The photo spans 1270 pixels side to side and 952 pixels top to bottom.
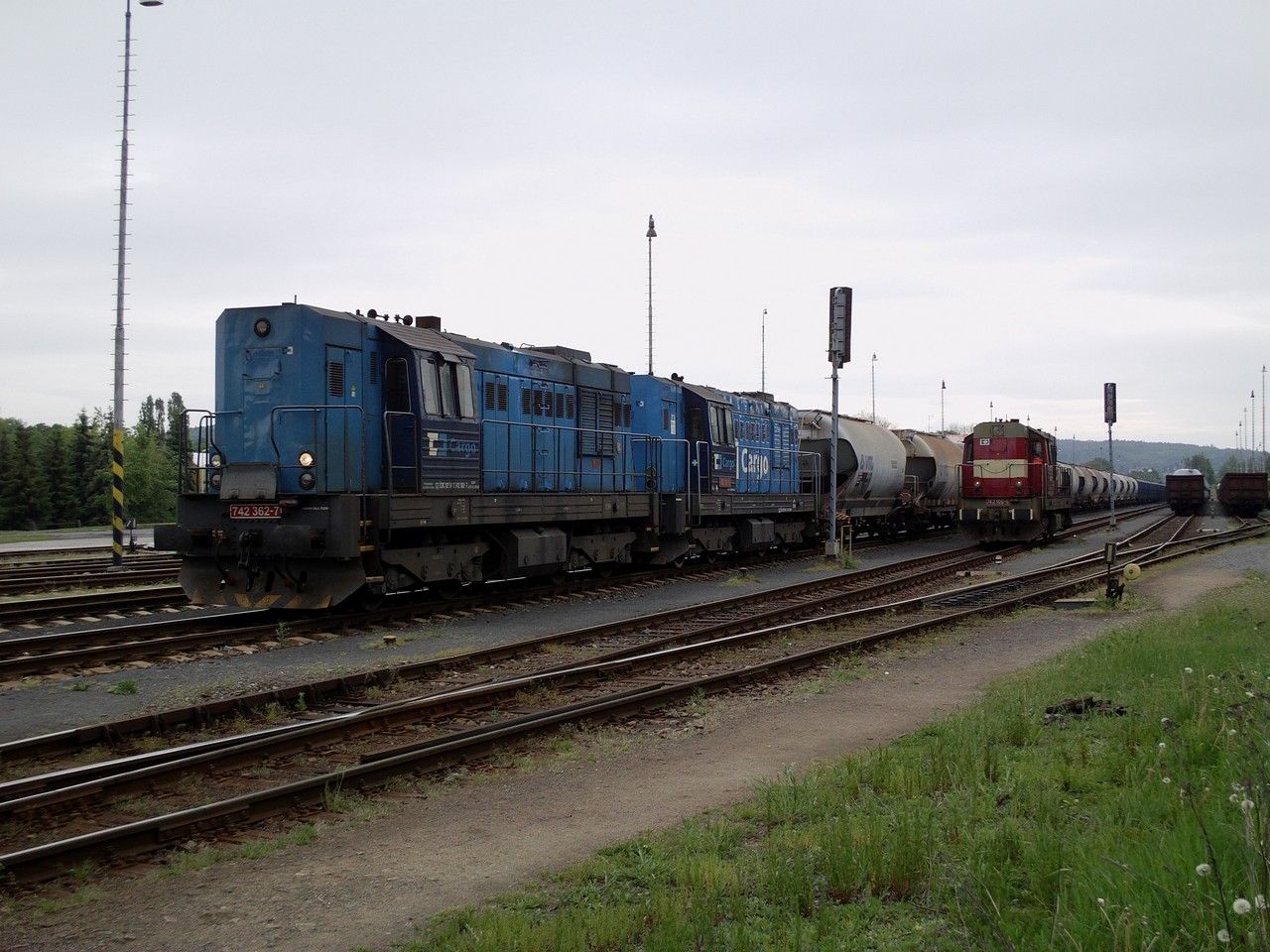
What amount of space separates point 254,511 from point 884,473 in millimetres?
23027

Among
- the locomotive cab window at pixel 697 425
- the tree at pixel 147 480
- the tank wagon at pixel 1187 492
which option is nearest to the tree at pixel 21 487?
the tree at pixel 147 480

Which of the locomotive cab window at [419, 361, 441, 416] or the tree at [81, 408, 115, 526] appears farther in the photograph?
the tree at [81, 408, 115, 526]

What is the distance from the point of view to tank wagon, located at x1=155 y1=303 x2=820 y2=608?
14211mm

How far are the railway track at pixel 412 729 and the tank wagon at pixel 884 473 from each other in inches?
501

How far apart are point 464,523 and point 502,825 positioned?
384 inches

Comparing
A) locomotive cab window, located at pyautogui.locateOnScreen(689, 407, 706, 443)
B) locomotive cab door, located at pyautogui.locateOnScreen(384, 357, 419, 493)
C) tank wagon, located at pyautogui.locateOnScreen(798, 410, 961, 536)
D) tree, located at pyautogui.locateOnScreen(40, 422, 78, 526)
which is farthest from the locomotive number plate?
tree, located at pyautogui.locateOnScreen(40, 422, 78, 526)

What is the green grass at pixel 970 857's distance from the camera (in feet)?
12.0

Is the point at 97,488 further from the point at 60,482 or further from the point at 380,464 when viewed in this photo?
the point at 380,464

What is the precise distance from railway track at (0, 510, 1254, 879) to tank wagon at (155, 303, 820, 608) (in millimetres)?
3354

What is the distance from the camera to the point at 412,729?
8.85 meters

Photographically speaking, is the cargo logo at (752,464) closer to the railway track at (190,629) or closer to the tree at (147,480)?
the railway track at (190,629)

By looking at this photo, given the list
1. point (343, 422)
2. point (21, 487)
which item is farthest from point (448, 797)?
point (21, 487)

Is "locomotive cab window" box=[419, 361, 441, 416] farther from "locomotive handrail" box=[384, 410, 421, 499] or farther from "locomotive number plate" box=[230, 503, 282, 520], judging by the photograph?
"locomotive number plate" box=[230, 503, 282, 520]

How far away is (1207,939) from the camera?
322cm
